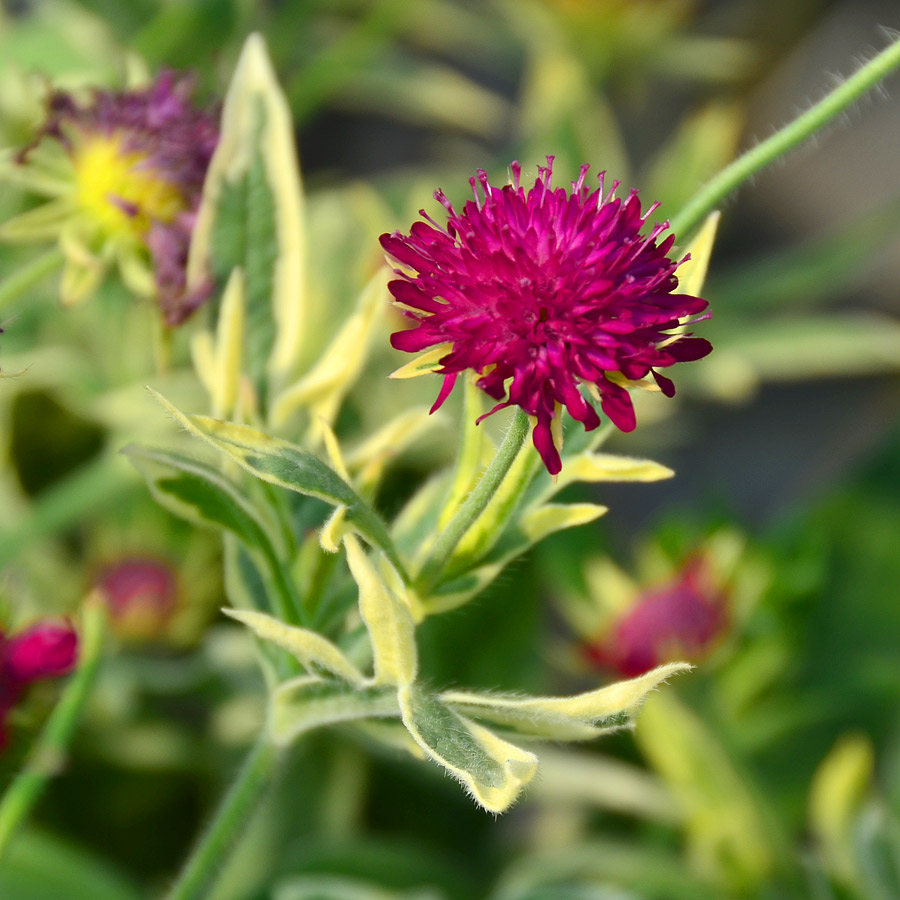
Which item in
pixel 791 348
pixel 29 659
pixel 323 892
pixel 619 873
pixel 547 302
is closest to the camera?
pixel 547 302

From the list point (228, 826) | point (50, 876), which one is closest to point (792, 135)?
point (228, 826)

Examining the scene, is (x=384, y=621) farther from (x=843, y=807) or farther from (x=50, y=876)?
(x=843, y=807)

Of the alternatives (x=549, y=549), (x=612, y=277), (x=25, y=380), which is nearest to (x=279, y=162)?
(x=612, y=277)

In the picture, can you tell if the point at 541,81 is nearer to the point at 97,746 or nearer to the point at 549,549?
the point at 549,549

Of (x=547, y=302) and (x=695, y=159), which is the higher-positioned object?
(x=695, y=159)

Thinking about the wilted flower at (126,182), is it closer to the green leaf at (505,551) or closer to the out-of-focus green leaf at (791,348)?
the green leaf at (505,551)

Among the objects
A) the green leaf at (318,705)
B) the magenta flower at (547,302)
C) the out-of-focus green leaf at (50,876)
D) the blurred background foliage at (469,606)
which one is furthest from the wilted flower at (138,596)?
the magenta flower at (547,302)

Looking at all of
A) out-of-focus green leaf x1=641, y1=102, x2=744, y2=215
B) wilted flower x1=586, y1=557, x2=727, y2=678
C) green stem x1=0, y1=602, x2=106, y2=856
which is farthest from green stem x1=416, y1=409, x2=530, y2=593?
out-of-focus green leaf x1=641, y1=102, x2=744, y2=215
